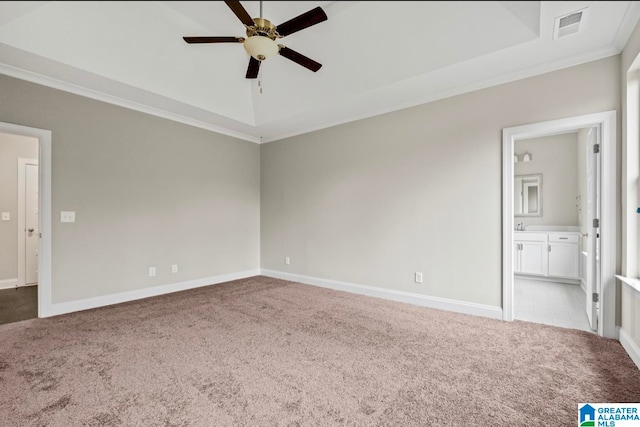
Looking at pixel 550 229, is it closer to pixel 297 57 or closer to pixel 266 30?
pixel 297 57

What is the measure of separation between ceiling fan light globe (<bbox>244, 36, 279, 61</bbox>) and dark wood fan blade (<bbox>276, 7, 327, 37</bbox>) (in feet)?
0.35

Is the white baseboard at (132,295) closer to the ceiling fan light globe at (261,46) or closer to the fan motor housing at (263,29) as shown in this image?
the ceiling fan light globe at (261,46)

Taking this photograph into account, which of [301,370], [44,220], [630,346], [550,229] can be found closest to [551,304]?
[630,346]

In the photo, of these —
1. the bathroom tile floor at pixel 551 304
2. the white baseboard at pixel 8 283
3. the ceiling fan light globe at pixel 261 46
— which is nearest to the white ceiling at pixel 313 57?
the ceiling fan light globe at pixel 261 46

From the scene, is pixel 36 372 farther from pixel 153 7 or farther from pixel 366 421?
pixel 153 7

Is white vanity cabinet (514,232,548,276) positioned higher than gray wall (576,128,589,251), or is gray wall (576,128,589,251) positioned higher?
gray wall (576,128,589,251)

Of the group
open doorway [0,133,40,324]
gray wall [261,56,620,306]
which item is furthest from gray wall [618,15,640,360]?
open doorway [0,133,40,324]

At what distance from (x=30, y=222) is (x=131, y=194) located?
92.5 inches

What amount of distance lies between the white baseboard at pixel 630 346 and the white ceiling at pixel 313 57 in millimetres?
2392

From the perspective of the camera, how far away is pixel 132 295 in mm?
3930

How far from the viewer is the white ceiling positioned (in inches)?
90.1

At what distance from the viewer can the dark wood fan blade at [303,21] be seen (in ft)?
6.08

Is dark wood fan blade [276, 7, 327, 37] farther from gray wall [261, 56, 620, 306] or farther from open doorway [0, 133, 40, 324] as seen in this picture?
open doorway [0, 133, 40, 324]

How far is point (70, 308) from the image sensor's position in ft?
11.2
